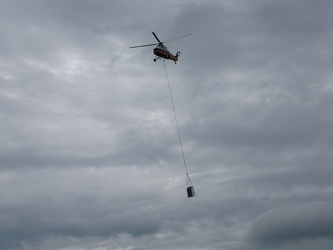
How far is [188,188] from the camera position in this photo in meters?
92.1

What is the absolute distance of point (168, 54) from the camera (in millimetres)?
127062

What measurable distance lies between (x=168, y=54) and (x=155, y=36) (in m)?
7.65

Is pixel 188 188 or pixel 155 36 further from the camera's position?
pixel 155 36

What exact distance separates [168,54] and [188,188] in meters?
49.1

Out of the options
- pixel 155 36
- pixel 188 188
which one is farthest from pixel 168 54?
pixel 188 188

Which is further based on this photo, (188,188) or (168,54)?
(168,54)

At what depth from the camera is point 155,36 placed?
121875mm

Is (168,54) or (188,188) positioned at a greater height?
(168,54)

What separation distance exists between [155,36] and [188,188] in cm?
4929

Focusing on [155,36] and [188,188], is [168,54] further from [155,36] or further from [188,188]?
[188,188]

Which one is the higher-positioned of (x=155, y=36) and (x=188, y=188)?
(x=155, y=36)
